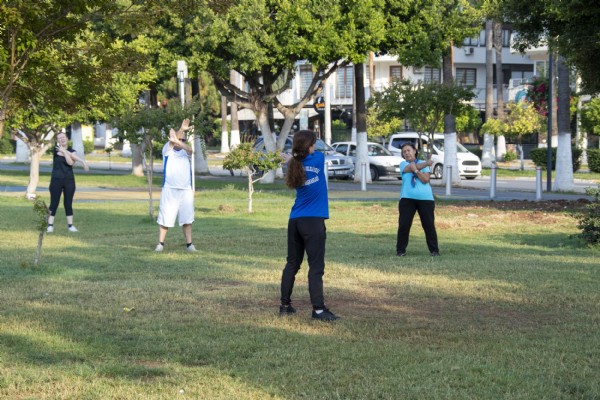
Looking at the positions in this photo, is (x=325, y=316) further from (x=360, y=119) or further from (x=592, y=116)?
(x=592, y=116)

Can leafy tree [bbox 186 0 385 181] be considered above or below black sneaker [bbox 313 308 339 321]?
above

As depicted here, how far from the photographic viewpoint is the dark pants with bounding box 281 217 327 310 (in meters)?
9.29

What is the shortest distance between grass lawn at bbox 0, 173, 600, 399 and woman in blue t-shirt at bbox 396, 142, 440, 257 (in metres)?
0.41

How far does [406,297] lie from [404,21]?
975 inches

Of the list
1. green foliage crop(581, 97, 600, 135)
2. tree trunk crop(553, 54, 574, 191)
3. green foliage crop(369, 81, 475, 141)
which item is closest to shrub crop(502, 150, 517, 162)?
green foliage crop(581, 97, 600, 135)

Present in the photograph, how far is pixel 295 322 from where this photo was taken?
9.16 m

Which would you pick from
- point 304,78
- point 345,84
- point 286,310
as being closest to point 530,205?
point 286,310

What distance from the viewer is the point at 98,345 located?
320 inches

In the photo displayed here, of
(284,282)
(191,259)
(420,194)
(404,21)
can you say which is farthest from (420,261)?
(404,21)

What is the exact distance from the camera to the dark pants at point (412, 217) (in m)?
14.7

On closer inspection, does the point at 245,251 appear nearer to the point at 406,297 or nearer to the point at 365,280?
the point at 365,280

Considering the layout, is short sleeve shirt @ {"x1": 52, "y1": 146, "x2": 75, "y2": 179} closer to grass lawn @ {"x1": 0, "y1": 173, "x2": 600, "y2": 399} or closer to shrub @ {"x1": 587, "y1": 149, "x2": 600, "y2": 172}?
grass lawn @ {"x1": 0, "y1": 173, "x2": 600, "y2": 399}

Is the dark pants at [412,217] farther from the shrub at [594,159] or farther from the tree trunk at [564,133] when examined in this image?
the shrub at [594,159]

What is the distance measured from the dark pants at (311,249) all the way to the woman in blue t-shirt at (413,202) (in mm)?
5347
